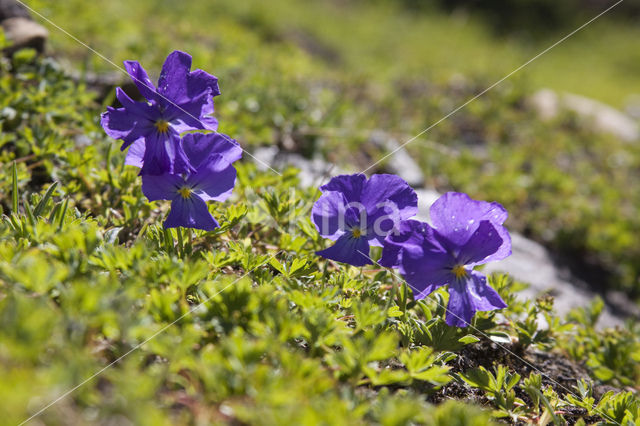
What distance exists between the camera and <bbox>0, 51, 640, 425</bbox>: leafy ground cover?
125 centimetres

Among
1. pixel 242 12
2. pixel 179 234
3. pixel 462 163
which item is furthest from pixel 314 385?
pixel 242 12

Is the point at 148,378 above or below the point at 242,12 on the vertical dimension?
above

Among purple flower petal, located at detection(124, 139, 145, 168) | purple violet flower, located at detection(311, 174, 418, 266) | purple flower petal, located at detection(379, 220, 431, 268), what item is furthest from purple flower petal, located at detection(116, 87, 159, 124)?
purple flower petal, located at detection(379, 220, 431, 268)

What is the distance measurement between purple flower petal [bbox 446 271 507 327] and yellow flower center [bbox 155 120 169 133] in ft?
4.04

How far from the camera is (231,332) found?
5.15ft

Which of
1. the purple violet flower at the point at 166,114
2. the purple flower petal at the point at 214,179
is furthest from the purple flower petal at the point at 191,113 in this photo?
the purple flower petal at the point at 214,179

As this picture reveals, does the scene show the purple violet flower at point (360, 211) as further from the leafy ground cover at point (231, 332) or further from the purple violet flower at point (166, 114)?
the purple violet flower at point (166, 114)

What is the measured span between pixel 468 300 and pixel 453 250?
0.64 ft

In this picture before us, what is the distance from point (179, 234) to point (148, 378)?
0.85 m

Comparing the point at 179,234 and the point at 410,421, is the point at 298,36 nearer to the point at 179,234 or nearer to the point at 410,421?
the point at 179,234

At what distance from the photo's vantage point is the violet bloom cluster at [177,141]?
187cm

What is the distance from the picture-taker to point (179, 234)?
1977mm

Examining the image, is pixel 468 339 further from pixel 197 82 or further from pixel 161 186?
pixel 197 82

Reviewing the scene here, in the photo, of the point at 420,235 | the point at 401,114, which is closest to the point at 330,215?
the point at 420,235
